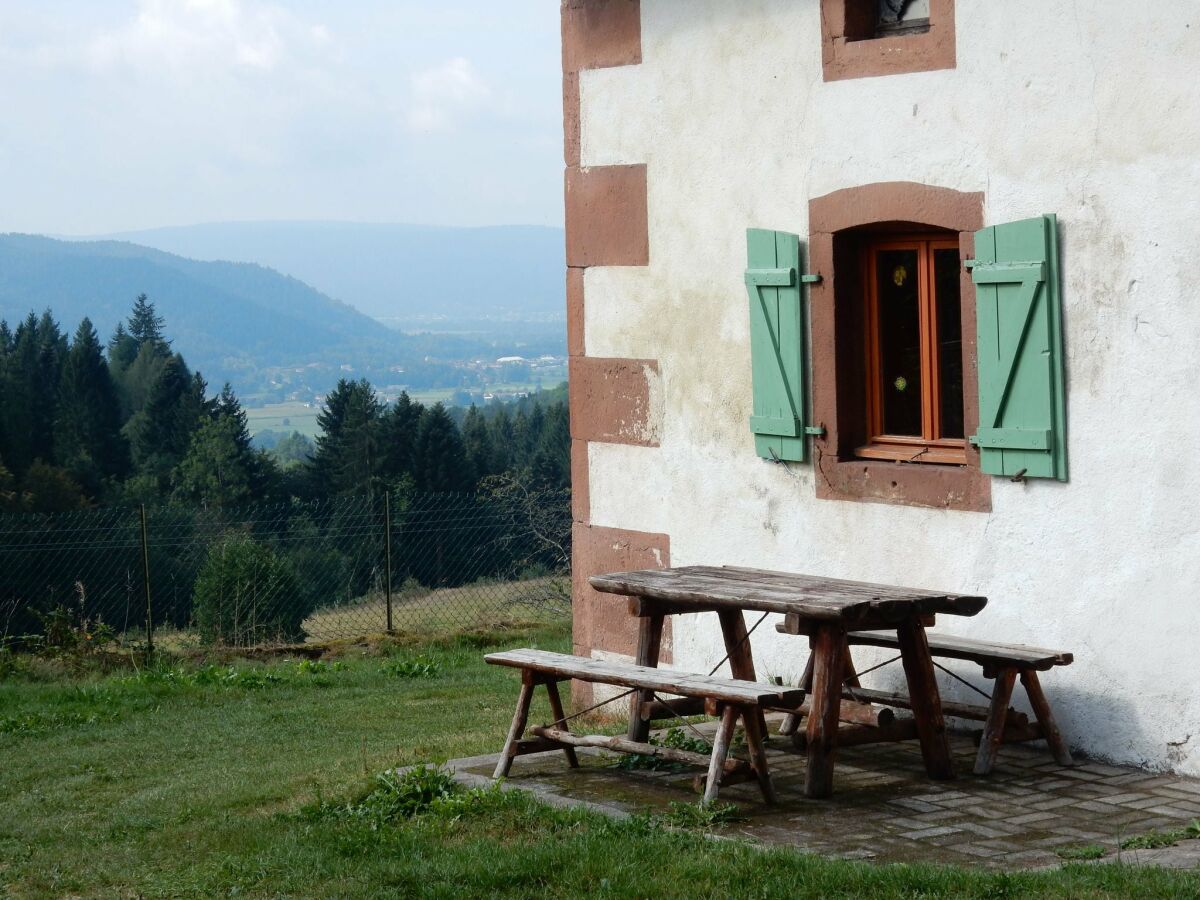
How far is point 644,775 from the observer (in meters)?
6.28

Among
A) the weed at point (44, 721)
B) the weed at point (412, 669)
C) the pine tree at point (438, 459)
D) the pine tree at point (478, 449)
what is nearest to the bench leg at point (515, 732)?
the weed at point (44, 721)

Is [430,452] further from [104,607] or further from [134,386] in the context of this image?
[104,607]

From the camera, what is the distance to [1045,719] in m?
6.35

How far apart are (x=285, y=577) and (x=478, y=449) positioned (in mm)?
34652

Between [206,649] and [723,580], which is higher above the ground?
[723,580]

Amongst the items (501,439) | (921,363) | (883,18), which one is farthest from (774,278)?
(501,439)

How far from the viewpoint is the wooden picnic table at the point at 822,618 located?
580 cm

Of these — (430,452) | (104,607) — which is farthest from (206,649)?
(430,452)

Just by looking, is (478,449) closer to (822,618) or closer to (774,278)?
(774,278)

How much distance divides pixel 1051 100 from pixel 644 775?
324 cm

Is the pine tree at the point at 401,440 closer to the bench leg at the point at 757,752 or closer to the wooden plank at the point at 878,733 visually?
the wooden plank at the point at 878,733

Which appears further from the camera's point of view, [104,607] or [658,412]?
[104,607]

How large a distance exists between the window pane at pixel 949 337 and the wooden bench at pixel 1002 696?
106 centimetres

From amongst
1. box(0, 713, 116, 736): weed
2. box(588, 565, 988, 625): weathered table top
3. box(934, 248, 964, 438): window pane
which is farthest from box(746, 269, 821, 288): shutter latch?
box(0, 713, 116, 736): weed
